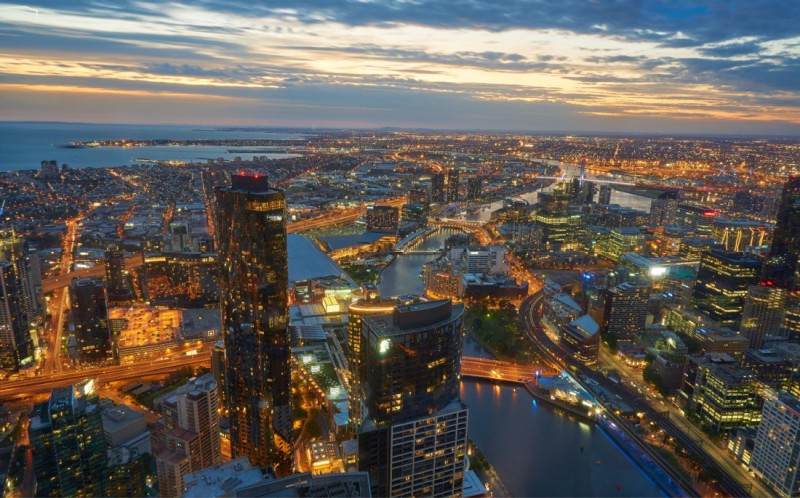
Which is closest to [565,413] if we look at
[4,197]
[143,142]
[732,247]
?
[732,247]

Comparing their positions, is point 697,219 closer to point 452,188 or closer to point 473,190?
point 473,190

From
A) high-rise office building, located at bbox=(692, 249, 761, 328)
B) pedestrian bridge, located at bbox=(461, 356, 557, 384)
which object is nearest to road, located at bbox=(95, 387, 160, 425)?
pedestrian bridge, located at bbox=(461, 356, 557, 384)

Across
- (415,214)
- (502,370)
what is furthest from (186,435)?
(415,214)

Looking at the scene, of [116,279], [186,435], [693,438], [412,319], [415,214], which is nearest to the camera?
[412,319]

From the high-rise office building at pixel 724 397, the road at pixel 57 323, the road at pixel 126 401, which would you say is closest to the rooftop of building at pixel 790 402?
the high-rise office building at pixel 724 397

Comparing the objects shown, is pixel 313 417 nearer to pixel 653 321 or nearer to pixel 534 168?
pixel 653 321

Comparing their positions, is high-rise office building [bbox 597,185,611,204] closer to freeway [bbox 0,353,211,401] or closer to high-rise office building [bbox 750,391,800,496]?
high-rise office building [bbox 750,391,800,496]
